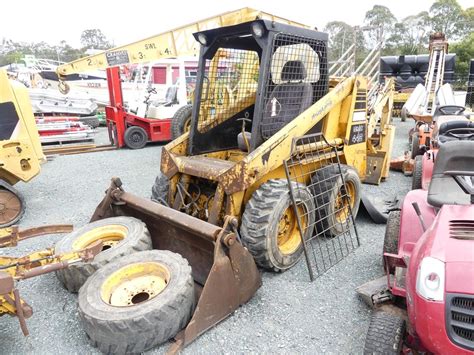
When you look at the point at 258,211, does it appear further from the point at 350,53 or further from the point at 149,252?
the point at 350,53

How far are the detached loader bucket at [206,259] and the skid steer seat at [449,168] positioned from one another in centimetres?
141

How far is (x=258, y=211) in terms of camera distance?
3.16m

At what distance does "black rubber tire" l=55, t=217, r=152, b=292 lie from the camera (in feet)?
9.70

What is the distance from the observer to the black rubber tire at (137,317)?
229 centimetres

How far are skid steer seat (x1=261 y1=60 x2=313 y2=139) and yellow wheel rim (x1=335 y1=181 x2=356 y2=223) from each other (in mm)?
1071

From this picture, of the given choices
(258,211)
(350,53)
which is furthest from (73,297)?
(350,53)

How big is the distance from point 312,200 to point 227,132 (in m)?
1.42

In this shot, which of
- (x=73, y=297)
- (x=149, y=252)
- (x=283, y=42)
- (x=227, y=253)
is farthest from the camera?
(x=283, y=42)

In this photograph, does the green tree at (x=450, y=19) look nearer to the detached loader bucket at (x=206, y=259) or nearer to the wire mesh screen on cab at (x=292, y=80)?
the wire mesh screen on cab at (x=292, y=80)

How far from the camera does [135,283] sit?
2775 mm

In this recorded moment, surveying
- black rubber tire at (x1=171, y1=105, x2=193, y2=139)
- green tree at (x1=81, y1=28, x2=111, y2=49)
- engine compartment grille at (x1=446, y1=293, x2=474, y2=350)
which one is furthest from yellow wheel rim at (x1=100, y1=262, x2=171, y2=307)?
green tree at (x1=81, y1=28, x2=111, y2=49)

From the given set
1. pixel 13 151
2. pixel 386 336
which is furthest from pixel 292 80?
pixel 13 151

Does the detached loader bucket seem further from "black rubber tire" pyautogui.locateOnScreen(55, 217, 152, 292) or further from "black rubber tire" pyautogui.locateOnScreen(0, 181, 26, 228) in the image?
"black rubber tire" pyautogui.locateOnScreen(0, 181, 26, 228)

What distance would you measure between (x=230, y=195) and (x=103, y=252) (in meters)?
1.19
